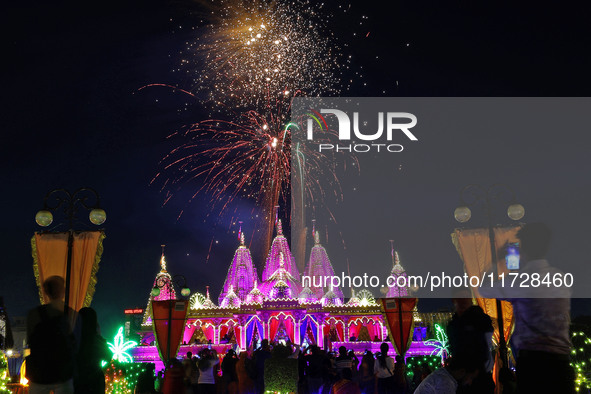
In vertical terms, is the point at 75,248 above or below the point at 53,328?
above

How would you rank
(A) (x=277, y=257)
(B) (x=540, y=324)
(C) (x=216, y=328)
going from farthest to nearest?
(A) (x=277, y=257)
(C) (x=216, y=328)
(B) (x=540, y=324)

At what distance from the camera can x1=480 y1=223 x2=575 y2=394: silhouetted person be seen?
4047 mm

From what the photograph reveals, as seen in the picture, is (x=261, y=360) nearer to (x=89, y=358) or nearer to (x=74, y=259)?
(x=74, y=259)

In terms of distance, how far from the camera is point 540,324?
13.8 ft

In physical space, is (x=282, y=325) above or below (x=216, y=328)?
above

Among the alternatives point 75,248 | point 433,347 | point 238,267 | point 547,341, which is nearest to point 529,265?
point 547,341

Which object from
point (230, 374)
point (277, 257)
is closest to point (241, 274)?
point (277, 257)

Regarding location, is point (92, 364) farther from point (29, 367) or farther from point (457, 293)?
point (457, 293)

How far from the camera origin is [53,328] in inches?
217

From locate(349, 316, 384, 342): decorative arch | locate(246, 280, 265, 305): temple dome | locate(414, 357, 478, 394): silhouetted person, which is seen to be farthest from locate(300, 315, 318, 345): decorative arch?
locate(414, 357, 478, 394): silhouetted person

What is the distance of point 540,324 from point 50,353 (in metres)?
4.43

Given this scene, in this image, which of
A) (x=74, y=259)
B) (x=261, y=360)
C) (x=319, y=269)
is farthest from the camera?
(x=319, y=269)

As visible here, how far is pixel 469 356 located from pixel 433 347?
23.5m

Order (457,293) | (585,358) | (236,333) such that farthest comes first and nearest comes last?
(236,333)
(585,358)
(457,293)
